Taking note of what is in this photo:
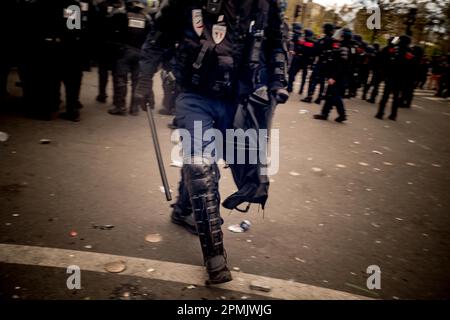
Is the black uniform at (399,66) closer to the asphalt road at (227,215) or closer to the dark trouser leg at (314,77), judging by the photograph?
the dark trouser leg at (314,77)

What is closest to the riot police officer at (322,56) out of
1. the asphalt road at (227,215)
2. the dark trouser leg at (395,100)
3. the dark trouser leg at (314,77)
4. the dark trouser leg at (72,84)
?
the dark trouser leg at (314,77)

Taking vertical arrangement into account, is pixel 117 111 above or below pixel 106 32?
below

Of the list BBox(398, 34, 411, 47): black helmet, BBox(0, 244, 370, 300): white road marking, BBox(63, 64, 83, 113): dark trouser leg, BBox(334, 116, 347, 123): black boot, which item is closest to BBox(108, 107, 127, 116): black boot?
BBox(63, 64, 83, 113): dark trouser leg

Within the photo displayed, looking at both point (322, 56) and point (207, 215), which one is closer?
point (207, 215)

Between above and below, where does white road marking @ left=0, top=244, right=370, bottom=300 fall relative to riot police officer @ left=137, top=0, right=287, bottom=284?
below

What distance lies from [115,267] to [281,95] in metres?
1.79

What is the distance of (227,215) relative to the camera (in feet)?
11.9

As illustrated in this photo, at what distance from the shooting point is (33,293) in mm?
2195

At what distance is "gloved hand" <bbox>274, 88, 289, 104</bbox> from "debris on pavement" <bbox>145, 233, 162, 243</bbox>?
1.53 meters

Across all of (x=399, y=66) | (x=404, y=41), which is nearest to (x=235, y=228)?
(x=399, y=66)

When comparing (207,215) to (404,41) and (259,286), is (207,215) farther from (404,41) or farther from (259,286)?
(404,41)

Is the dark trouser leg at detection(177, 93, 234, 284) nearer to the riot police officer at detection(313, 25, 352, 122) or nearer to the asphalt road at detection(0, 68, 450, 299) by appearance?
the asphalt road at detection(0, 68, 450, 299)

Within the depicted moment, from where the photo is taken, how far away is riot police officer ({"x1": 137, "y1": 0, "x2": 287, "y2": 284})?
8.25 ft

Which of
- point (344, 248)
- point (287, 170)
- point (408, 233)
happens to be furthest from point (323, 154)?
point (344, 248)
